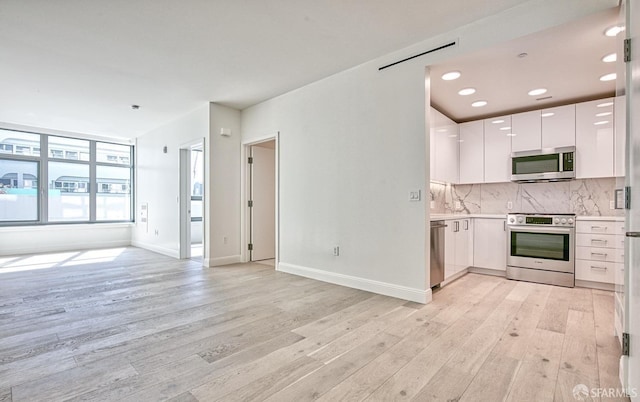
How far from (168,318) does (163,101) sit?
3687 millimetres

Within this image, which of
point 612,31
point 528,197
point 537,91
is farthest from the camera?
point 528,197

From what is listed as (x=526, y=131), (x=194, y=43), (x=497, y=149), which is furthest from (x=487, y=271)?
(x=194, y=43)

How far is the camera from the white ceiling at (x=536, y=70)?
104 inches

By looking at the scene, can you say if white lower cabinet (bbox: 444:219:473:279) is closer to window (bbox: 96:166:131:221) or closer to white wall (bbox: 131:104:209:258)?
white wall (bbox: 131:104:209:258)

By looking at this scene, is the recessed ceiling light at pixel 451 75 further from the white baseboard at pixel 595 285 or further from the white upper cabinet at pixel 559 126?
the white baseboard at pixel 595 285

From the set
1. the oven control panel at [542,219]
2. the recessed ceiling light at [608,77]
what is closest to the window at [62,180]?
the oven control panel at [542,219]

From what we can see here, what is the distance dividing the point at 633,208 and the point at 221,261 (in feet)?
16.0

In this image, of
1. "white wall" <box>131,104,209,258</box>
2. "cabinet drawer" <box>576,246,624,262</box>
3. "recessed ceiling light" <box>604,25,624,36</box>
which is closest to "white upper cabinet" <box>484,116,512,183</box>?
"cabinet drawer" <box>576,246,624,262</box>

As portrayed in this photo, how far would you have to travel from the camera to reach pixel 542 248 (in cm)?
398

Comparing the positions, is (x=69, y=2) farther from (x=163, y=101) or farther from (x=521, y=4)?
(x=521, y=4)

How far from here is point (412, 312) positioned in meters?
2.88

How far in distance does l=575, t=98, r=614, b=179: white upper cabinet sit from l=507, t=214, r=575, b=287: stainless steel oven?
27.4 inches

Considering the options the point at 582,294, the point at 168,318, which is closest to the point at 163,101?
the point at 168,318

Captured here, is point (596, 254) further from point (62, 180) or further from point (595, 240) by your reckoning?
point (62, 180)
